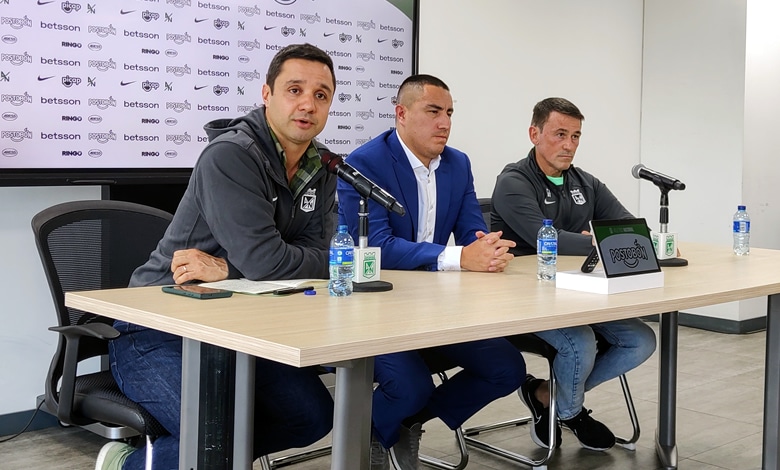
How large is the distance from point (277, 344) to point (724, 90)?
501 cm

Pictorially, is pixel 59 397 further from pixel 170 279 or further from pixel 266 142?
pixel 266 142

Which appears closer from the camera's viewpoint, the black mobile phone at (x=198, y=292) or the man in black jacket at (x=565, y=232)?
the black mobile phone at (x=198, y=292)

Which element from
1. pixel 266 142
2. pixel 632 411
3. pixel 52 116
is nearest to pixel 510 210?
pixel 632 411

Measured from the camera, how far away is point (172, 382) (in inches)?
89.2

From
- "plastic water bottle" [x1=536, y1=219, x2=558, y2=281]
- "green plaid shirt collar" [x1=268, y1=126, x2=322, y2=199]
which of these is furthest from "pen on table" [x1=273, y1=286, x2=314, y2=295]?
"plastic water bottle" [x1=536, y1=219, x2=558, y2=281]

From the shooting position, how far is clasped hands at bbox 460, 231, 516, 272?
9.35 ft

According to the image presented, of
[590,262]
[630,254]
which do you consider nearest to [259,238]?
[590,262]

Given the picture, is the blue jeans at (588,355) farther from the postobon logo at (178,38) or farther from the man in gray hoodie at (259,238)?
the postobon logo at (178,38)

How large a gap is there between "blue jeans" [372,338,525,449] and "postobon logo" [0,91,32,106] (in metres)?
1.75

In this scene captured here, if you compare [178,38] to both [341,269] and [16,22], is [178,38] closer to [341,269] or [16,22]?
[16,22]

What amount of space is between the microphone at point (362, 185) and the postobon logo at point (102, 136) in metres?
1.55

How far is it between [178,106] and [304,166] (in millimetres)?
1370

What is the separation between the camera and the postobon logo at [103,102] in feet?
12.0

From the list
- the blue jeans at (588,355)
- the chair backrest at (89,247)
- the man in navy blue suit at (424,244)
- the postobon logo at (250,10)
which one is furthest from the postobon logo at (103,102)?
the blue jeans at (588,355)
